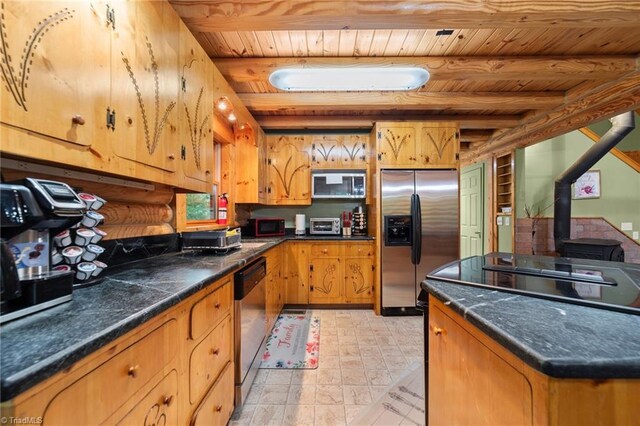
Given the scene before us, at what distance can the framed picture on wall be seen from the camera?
437cm

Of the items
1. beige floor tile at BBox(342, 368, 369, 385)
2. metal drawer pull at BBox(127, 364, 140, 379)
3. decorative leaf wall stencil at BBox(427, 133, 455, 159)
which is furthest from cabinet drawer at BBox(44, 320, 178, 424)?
decorative leaf wall stencil at BBox(427, 133, 455, 159)

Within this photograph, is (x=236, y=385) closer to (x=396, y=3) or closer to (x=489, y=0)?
(x=396, y=3)

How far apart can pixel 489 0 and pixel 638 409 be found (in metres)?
1.96

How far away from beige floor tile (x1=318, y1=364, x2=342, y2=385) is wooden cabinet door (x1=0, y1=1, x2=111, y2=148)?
6.63 feet

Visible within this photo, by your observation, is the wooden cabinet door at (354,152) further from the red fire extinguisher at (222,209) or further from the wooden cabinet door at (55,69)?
the wooden cabinet door at (55,69)

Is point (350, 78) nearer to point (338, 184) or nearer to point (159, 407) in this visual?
point (338, 184)

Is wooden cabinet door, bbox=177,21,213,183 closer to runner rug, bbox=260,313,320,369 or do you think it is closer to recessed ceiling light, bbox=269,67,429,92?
recessed ceiling light, bbox=269,67,429,92

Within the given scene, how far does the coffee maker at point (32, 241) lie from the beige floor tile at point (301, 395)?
149cm

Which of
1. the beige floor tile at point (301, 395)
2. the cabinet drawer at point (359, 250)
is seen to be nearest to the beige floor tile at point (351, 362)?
the beige floor tile at point (301, 395)

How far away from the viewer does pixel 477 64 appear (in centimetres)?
224

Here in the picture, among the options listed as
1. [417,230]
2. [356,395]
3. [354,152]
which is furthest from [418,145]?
[356,395]

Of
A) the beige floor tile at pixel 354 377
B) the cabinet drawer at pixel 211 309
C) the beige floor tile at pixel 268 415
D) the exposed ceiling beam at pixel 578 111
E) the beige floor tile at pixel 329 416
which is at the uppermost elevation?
the exposed ceiling beam at pixel 578 111

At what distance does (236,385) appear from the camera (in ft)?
5.29

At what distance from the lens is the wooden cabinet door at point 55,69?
73cm
